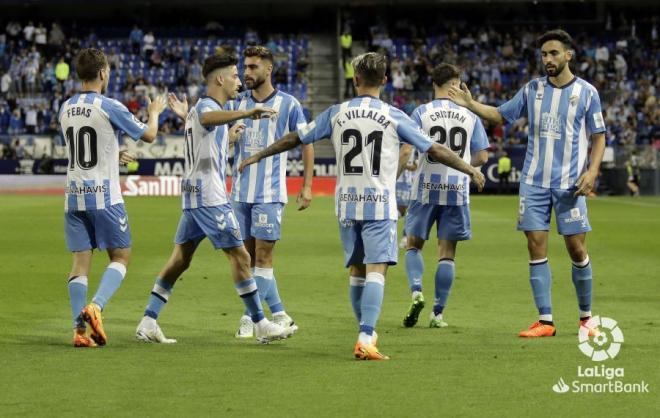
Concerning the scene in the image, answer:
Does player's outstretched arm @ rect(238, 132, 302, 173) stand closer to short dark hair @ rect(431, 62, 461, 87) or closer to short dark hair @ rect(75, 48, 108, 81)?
short dark hair @ rect(75, 48, 108, 81)

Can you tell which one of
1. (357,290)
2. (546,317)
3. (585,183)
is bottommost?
(546,317)

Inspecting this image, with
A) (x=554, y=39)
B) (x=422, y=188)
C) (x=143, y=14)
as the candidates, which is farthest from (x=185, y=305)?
(x=143, y=14)

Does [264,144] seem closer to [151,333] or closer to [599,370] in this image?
[151,333]

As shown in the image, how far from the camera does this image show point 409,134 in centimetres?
845

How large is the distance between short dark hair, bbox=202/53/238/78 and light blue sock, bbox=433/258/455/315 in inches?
108

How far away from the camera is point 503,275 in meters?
14.9

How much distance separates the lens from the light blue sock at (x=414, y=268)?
35.2 feet

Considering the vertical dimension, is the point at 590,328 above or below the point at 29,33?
below

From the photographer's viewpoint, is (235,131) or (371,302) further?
(235,131)

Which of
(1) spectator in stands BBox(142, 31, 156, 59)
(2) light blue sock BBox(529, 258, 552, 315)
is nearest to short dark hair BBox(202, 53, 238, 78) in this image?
(2) light blue sock BBox(529, 258, 552, 315)

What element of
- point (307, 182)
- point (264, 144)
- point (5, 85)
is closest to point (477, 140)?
point (264, 144)

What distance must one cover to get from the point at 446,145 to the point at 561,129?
141 cm

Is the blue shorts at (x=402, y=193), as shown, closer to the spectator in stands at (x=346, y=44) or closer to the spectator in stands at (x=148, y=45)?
the spectator in stands at (x=346, y=44)

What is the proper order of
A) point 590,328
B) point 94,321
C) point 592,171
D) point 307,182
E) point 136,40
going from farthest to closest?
1. point 136,40
2. point 590,328
3. point 592,171
4. point 307,182
5. point 94,321
